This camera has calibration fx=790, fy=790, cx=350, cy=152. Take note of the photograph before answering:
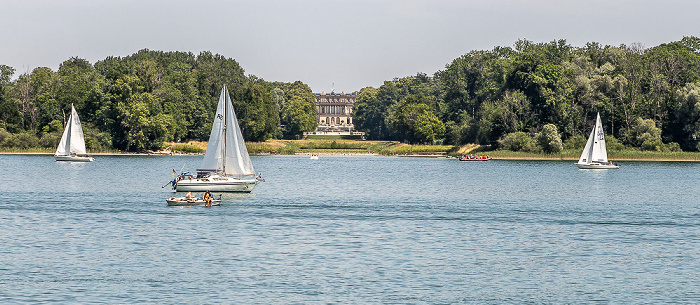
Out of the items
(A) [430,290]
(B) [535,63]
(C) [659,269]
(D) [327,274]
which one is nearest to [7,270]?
(D) [327,274]

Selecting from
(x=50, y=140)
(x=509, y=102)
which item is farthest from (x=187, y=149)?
(x=509, y=102)

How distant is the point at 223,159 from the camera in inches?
2805

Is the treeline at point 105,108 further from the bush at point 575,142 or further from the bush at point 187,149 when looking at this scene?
the bush at point 575,142

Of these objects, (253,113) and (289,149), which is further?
(289,149)

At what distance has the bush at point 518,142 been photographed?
473ft

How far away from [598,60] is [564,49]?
1287 centimetres

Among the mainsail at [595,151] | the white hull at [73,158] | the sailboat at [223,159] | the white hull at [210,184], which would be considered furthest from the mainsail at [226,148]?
the mainsail at [595,151]

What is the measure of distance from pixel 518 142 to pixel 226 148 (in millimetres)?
86105

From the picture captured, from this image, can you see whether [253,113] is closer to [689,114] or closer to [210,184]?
[689,114]

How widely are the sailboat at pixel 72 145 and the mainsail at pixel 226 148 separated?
64.6 meters

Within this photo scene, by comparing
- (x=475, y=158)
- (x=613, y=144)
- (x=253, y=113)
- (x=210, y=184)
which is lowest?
(x=210, y=184)

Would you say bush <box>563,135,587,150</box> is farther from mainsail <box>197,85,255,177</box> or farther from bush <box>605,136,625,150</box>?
mainsail <box>197,85,255,177</box>

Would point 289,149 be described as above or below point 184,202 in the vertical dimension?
above

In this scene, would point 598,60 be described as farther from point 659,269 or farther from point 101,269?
point 101,269
